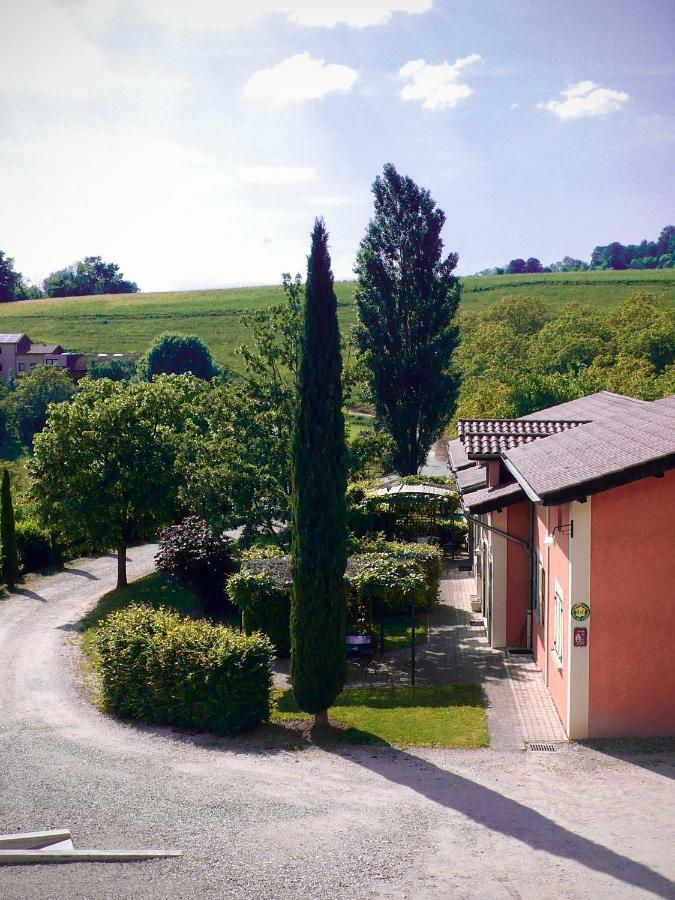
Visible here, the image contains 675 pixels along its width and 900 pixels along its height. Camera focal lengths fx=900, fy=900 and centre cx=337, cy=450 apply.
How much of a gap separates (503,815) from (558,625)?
15.6 ft

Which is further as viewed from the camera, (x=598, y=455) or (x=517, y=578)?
(x=517, y=578)

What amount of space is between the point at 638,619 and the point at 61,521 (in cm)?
1895

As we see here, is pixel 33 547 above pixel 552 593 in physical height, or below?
below

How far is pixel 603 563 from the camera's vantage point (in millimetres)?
13750

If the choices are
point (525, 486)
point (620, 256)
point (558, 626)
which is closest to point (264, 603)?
point (558, 626)

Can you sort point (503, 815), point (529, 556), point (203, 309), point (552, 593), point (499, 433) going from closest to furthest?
point (503, 815)
point (552, 593)
point (529, 556)
point (499, 433)
point (203, 309)

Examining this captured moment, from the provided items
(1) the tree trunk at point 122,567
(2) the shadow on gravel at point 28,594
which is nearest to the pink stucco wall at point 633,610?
(1) the tree trunk at point 122,567

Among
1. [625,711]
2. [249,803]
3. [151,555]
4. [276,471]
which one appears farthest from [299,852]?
[151,555]

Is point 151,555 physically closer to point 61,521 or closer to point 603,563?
point 61,521

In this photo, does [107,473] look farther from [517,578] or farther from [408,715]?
[408,715]

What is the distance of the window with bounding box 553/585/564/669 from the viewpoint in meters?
15.1

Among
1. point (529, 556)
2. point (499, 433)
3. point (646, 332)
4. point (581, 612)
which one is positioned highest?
point (646, 332)

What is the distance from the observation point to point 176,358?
87375mm

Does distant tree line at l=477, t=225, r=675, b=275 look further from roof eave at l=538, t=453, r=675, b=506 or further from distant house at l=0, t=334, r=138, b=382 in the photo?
roof eave at l=538, t=453, r=675, b=506
